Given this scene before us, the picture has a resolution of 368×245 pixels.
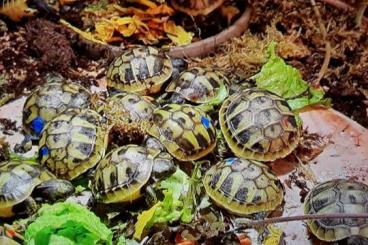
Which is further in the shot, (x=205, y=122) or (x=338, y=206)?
(x=205, y=122)

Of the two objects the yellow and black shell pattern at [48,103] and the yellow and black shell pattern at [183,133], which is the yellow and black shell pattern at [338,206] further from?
the yellow and black shell pattern at [48,103]

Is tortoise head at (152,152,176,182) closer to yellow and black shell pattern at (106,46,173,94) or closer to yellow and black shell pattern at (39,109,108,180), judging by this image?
yellow and black shell pattern at (39,109,108,180)

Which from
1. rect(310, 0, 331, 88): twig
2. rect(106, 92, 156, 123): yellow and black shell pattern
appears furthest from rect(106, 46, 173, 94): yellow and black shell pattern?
rect(310, 0, 331, 88): twig

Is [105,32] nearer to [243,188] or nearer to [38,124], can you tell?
[38,124]

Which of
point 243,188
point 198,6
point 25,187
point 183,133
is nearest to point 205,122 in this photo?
point 183,133

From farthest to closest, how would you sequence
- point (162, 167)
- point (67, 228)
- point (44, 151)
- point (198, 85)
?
point (198, 85), point (44, 151), point (162, 167), point (67, 228)

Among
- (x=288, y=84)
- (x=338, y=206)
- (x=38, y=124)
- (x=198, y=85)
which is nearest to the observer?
(x=338, y=206)
